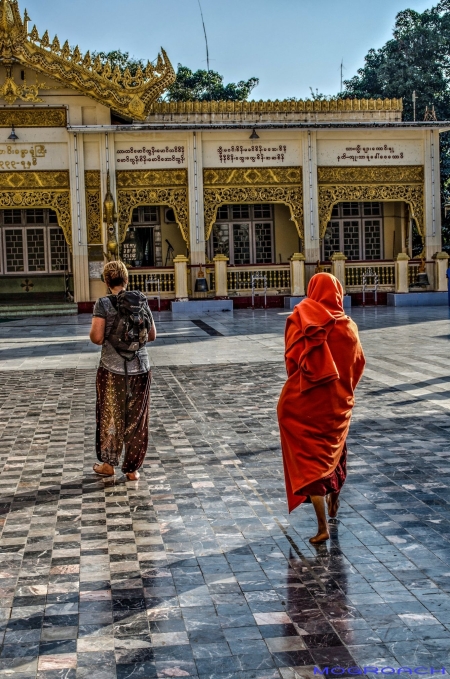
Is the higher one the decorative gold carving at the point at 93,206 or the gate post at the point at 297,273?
the decorative gold carving at the point at 93,206

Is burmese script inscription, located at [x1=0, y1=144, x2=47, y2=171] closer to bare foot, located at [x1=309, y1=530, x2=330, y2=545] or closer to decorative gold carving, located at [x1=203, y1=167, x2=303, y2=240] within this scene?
decorative gold carving, located at [x1=203, y1=167, x2=303, y2=240]

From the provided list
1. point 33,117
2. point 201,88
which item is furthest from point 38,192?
point 201,88

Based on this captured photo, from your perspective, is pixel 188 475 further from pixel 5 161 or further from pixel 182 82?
pixel 182 82

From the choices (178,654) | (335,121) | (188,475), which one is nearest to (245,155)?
(335,121)

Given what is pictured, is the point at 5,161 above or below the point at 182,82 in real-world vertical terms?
below

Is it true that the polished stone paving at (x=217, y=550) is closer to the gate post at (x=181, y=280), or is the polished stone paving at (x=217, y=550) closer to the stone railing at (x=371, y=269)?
the gate post at (x=181, y=280)

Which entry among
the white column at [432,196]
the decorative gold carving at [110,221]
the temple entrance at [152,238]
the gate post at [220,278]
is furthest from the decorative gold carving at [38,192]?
the white column at [432,196]

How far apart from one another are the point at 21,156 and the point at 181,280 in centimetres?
458

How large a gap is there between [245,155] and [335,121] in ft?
8.09

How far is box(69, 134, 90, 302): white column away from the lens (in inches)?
877

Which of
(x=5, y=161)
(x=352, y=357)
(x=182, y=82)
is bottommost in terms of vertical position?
(x=352, y=357)

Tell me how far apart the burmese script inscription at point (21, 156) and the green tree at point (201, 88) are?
1444 cm

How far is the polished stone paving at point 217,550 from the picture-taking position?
3936 millimetres

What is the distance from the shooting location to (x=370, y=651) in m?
3.88
